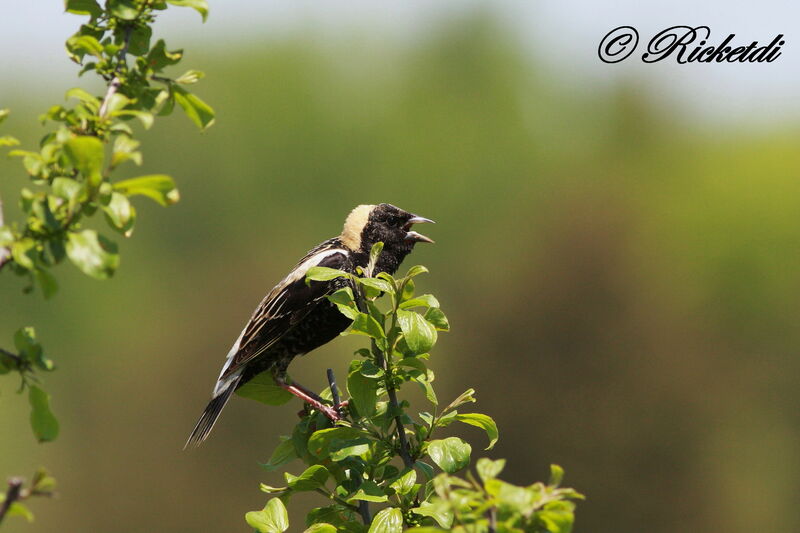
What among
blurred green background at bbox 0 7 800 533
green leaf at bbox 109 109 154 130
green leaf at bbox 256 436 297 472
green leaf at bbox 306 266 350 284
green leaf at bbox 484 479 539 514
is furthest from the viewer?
blurred green background at bbox 0 7 800 533

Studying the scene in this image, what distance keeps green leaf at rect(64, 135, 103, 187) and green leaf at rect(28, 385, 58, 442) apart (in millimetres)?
354

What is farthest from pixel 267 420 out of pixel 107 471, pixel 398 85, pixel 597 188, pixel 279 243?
pixel 398 85

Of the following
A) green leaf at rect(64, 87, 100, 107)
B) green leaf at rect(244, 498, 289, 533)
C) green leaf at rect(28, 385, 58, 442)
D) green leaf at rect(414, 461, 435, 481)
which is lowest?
green leaf at rect(244, 498, 289, 533)

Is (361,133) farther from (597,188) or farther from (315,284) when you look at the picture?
(315,284)

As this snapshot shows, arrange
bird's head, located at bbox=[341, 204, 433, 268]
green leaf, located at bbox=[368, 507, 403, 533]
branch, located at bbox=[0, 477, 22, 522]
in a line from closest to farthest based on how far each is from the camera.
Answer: branch, located at bbox=[0, 477, 22, 522] < green leaf, located at bbox=[368, 507, 403, 533] < bird's head, located at bbox=[341, 204, 433, 268]

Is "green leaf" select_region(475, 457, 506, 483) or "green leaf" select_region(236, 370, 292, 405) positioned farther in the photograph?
Answer: "green leaf" select_region(236, 370, 292, 405)

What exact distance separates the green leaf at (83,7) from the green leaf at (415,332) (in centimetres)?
88

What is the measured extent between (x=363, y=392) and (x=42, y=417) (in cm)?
76

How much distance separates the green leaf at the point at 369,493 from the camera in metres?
1.93

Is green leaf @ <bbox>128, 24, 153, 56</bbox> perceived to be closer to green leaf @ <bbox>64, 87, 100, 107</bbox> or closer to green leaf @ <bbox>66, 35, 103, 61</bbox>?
green leaf @ <bbox>66, 35, 103, 61</bbox>

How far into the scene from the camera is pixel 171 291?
108ft

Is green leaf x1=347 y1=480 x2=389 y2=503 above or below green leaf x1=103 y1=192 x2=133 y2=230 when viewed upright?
below

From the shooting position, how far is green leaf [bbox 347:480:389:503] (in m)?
1.93

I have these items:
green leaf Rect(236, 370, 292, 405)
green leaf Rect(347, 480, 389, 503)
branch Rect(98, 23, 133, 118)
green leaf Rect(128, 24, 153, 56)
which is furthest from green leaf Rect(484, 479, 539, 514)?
green leaf Rect(236, 370, 292, 405)
